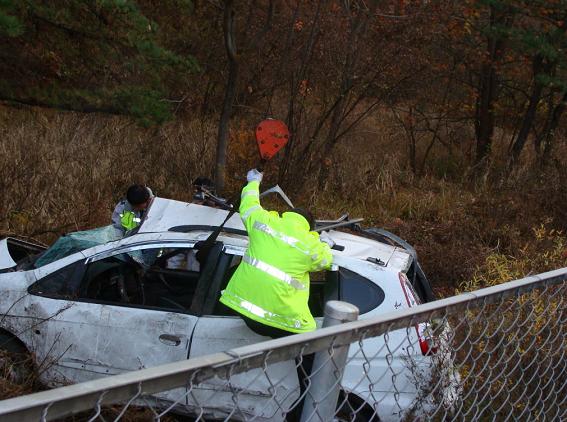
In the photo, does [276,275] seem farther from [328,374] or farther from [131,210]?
[131,210]

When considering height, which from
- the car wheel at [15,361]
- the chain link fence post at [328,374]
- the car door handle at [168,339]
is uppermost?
the chain link fence post at [328,374]

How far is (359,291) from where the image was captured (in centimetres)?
446

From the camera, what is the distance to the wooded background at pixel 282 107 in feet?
28.9

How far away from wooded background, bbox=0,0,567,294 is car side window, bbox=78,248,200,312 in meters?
2.58

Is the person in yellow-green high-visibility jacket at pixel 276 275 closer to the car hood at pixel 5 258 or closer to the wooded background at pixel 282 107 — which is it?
the car hood at pixel 5 258

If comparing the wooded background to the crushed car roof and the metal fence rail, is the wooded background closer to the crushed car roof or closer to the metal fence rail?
the crushed car roof

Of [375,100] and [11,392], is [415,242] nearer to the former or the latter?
[375,100]

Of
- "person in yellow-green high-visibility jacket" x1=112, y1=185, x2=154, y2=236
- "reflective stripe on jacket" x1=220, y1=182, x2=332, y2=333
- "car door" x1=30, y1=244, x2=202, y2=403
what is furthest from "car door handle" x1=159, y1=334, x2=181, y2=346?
"person in yellow-green high-visibility jacket" x1=112, y1=185, x2=154, y2=236

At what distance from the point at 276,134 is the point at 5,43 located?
6.50m

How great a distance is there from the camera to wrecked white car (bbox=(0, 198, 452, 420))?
4.40 m

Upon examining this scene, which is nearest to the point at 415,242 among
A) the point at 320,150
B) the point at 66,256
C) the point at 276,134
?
the point at 320,150

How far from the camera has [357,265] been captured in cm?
449

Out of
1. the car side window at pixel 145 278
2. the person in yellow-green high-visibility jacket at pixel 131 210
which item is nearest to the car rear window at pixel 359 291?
the car side window at pixel 145 278

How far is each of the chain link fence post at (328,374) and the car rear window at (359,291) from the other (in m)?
2.56
